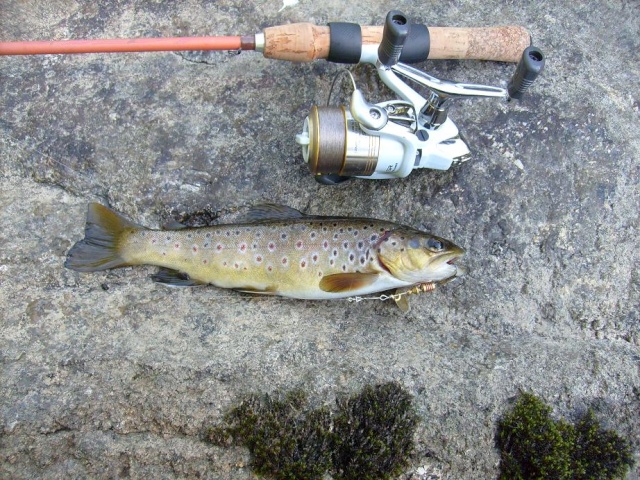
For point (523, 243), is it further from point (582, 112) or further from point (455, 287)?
point (582, 112)

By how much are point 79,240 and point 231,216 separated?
2.72 ft

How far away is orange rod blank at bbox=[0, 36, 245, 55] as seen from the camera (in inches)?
113

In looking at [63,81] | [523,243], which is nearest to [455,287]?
[523,243]

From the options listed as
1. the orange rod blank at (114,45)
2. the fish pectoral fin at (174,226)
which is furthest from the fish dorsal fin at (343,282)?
the orange rod blank at (114,45)

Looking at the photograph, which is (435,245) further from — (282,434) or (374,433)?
(282,434)

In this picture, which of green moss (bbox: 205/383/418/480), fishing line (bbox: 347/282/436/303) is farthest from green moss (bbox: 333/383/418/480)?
fishing line (bbox: 347/282/436/303)

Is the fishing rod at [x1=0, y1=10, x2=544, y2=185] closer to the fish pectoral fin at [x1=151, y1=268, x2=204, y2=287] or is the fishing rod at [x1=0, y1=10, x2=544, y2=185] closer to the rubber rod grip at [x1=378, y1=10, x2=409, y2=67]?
the rubber rod grip at [x1=378, y1=10, x2=409, y2=67]

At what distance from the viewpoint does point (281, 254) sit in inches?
123

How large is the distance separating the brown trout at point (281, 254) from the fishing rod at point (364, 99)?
1.08 feet

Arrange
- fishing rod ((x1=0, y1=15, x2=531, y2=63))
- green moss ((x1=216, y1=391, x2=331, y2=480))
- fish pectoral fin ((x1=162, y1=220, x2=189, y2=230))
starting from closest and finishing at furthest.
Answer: green moss ((x1=216, y1=391, x2=331, y2=480))
fishing rod ((x1=0, y1=15, x2=531, y2=63))
fish pectoral fin ((x1=162, y1=220, x2=189, y2=230))

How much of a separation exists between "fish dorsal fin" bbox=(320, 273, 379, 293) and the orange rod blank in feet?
4.31

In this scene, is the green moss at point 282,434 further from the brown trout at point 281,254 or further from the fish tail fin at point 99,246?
the fish tail fin at point 99,246

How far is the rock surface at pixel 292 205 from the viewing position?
8.70 feet

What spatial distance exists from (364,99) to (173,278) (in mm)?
1387
